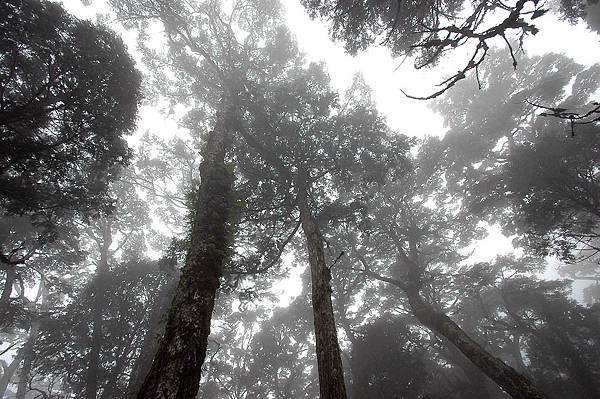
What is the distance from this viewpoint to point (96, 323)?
52.2ft

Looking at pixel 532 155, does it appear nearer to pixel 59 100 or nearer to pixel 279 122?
pixel 279 122

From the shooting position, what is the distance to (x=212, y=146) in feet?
30.3

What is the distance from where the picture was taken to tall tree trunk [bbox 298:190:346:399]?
5.38 meters

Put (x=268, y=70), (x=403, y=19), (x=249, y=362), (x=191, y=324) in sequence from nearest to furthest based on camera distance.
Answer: (x=191, y=324)
(x=403, y=19)
(x=268, y=70)
(x=249, y=362)

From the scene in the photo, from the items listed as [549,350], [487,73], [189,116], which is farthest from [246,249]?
[487,73]

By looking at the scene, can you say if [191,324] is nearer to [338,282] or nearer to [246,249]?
[246,249]

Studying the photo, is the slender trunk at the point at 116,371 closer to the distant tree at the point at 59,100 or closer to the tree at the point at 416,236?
the distant tree at the point at 59,100

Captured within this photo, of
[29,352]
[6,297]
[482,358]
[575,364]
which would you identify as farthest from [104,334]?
[575,364]

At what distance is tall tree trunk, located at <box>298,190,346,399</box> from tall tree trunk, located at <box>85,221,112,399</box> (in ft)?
42.8

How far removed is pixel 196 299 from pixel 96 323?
1510cm

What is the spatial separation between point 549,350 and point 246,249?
1927cm

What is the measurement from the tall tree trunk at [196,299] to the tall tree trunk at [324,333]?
244 cm

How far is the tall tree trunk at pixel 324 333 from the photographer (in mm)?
5375

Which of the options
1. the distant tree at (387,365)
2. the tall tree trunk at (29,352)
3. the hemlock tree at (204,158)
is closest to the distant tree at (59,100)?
the hemlock tree at (204,158)
